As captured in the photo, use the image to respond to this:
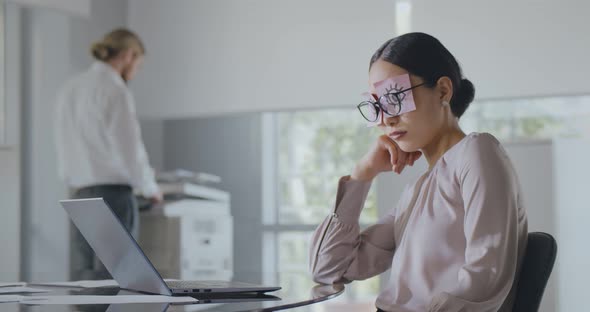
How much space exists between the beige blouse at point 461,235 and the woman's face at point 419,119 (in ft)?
0.23

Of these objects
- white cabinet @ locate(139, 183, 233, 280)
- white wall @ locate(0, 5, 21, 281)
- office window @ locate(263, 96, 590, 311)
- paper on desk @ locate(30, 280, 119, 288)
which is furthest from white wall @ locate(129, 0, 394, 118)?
paper on desk @ locate(30, 280, 119, 288)

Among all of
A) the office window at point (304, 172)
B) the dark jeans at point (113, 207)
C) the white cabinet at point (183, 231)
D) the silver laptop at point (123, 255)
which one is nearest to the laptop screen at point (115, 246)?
the silver laptop at point (123, 255)

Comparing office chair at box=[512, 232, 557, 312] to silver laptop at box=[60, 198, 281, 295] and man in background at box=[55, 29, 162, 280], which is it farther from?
man in background at box=[55, 29, 162, 280]

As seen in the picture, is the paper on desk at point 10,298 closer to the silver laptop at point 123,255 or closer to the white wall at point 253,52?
the silver laptop at point 123,255

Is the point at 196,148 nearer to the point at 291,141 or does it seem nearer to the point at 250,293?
the point at 291,141

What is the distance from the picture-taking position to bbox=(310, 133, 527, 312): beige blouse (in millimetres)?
1244

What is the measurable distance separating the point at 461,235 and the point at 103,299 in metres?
0.57

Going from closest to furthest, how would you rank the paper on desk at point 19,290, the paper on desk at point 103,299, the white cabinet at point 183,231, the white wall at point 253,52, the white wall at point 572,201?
the paper on desk at point 103,299
the paper on desk at point 19,290
the white wall at point 572,201
the white cabinet at point 183,231
the white wall at point 253,52

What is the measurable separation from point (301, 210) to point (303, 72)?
4.70 feet

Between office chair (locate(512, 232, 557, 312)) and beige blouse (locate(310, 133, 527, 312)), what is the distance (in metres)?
0.02

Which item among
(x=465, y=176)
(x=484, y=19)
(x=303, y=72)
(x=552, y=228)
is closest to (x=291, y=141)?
(x=303, y=72)

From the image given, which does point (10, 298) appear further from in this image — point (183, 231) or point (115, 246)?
point (183, 231)

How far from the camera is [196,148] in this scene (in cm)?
567

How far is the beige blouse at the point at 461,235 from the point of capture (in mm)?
1244
